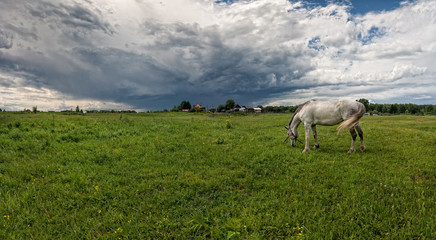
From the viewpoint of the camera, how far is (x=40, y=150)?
10.5m

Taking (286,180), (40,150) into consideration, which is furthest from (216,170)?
(40,150)

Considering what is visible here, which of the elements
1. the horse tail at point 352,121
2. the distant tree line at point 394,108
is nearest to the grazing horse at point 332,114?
the horse tail at point 352,121

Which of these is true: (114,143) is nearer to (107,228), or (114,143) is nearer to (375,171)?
(107,228)

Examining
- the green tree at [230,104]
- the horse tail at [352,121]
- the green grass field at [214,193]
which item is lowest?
the green grass field at [214,193]

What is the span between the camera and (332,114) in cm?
1041

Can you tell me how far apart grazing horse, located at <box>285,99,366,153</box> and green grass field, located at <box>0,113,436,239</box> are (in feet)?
4.40

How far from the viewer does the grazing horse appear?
9.69 m

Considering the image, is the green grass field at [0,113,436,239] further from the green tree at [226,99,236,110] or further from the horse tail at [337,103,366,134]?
the green tree at [226,99,236,110]

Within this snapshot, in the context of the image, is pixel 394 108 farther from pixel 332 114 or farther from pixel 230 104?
pixel 332 114

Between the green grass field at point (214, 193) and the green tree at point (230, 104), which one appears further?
the green tree at point (230, 104)

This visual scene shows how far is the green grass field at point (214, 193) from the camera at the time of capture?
458 cm

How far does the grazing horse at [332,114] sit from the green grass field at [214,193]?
52.8 inches

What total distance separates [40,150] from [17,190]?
15.9ft

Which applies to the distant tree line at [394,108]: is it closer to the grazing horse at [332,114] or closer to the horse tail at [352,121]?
the grazing horse at [332,114]
